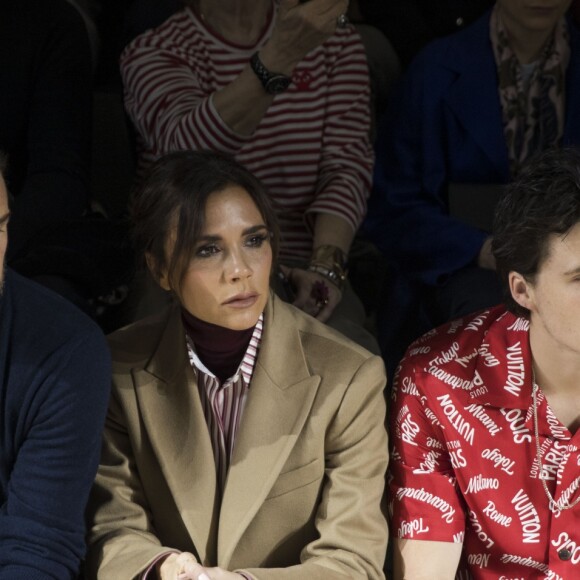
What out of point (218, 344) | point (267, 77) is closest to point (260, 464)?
point (218, 344)

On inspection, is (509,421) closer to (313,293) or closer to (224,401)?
(224,401)

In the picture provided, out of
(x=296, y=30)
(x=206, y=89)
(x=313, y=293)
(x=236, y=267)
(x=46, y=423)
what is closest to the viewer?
(x=46, y=423)

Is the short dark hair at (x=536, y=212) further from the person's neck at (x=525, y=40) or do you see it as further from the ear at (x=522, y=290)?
the person's neck at (x=525, y=40)

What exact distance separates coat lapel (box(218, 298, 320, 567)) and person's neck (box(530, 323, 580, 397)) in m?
0.32

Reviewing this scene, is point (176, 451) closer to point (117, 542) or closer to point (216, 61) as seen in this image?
point (117, 542)

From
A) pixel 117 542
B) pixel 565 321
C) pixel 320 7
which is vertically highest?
pixel 320 7

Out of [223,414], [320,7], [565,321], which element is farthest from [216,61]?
[565,321]

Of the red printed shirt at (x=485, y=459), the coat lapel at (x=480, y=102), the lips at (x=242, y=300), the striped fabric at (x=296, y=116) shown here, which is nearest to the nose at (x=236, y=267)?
the lips at (x=242, y=300)

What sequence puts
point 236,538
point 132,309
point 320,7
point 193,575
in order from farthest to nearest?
point 132,309, point 320,7, point 236,538, point 193,575

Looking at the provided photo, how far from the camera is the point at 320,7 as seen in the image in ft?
6.57

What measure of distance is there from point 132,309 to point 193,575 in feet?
2.27

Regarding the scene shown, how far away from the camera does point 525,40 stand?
2359mm

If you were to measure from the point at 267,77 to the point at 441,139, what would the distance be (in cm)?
51

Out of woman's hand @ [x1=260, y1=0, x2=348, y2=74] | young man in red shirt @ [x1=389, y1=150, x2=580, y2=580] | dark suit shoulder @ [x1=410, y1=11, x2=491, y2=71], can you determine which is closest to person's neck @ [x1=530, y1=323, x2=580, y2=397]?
young man in red shirt @ [x1=389, y1=150, x2=580, y2=580]
